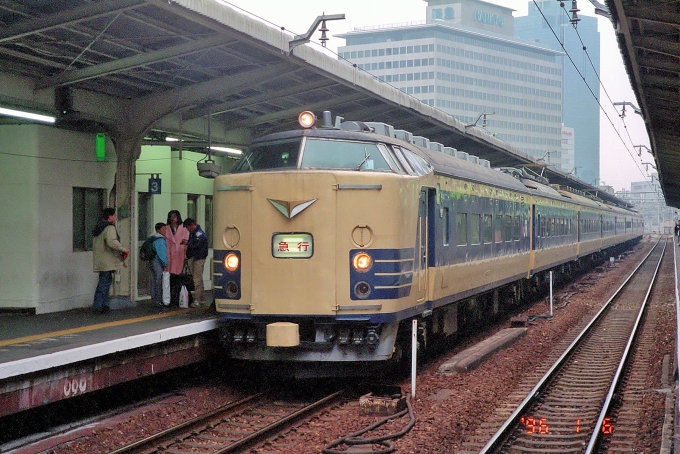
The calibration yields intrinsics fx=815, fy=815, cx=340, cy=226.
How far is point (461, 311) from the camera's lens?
1406 cm

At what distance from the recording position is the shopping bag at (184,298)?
41.1ft

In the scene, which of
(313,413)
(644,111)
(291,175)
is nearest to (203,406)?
(313,413)

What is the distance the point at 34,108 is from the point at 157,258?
2850 mm

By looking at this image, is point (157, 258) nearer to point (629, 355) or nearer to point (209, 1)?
point (209, 1)

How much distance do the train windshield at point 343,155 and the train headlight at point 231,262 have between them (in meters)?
1.35

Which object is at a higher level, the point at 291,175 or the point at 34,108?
the point at 34,108

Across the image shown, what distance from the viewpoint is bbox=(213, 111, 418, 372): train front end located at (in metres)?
9.29

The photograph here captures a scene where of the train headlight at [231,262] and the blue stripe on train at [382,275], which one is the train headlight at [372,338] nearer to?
the blue stripe on train at [382,275]

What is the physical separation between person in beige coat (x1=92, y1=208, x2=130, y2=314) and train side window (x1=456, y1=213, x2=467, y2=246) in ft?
16.2

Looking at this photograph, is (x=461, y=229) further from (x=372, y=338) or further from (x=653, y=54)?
Result: (x=653, y=54)

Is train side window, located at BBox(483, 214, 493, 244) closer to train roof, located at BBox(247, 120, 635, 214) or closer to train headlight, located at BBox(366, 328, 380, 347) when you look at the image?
train roof, located at BBox(247, 120, 635, 214)

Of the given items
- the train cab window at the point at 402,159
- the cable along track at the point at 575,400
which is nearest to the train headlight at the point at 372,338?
the cable along track at the point at 575,400

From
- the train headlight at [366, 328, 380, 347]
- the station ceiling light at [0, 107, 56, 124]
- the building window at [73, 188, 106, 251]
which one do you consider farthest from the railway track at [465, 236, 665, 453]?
the building window at [73, 188, 106, 251]

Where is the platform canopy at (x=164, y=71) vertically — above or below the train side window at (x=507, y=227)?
above
